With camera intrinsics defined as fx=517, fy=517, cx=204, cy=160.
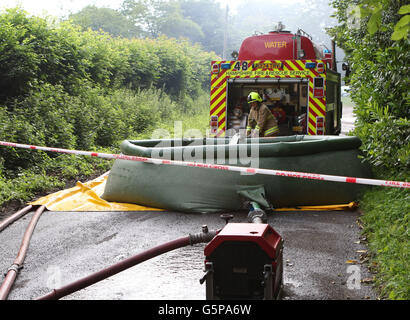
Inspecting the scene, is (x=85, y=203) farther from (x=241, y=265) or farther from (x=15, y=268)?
(x=241, y=265)

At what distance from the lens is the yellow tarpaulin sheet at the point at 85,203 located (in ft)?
22.5

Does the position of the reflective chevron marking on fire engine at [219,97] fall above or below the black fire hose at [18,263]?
above

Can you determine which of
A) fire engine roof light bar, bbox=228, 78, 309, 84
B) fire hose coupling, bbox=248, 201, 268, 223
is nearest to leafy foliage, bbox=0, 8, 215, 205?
fire engine roof light bar, bbox=228, 78, 309, 84

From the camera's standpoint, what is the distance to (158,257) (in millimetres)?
5070

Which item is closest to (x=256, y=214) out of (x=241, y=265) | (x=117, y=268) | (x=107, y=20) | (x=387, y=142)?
(x=387, y=142)

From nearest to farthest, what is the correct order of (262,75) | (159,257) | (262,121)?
(159,257), (262,121), (262,75)

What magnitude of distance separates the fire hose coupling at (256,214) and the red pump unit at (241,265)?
1983 mm

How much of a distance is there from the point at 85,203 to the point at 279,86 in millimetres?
5034

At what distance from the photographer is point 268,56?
1162cm

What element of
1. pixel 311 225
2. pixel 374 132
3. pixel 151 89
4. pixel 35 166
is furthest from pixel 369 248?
pixel 151 89

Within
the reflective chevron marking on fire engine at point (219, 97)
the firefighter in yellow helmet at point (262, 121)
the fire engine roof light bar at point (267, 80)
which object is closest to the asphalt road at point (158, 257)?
the firefighter in yellow helmet at point (262, 121)

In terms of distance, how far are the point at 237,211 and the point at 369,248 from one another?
2.10 meters

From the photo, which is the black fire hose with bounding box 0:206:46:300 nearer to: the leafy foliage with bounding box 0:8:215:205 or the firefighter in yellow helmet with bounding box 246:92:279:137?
the leafy foliage with bounding box 0:8:215:205

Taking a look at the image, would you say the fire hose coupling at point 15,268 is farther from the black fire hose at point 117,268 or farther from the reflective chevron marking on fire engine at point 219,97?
the reflective chevron marking on fire engine at point 219,97
